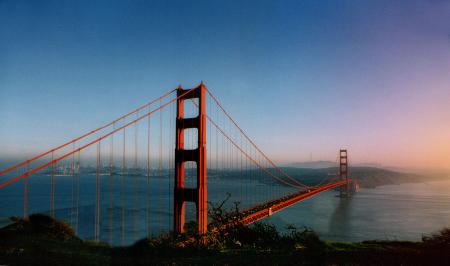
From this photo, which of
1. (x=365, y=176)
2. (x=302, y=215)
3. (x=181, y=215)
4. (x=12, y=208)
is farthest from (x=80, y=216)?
(x=365, y=176)

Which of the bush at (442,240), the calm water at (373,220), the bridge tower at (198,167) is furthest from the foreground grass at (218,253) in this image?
the calm water at (373,220)

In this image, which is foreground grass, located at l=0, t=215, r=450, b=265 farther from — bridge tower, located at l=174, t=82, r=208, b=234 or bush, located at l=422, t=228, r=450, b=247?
bridge tower, located at l=174, t=82, r=208, b=234

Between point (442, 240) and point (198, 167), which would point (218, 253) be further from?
point (198, 167)

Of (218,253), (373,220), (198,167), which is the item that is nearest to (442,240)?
(218,253)

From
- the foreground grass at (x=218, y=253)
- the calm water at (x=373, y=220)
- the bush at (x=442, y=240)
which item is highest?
the foreground grass at (x=218, y=253)

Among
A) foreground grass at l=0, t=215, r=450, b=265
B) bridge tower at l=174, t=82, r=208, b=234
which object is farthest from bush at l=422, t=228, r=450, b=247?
bridge tower at l=174, t=82, r=208, b=234

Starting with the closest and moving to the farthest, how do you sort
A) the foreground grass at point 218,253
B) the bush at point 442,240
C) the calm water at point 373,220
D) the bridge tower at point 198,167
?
the foreground grass at point 218,253
the bush at point 442,240
the bridge tower at point 198,167
the calm water at point 373,220

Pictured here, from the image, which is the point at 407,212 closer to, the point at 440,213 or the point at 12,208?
the point at 440,213

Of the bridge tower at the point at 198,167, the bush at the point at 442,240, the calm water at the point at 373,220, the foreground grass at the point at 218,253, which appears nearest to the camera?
the foreground grass at the point at 218,253

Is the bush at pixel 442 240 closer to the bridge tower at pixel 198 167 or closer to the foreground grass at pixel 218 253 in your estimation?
the foreground grass at pixel 218 253
